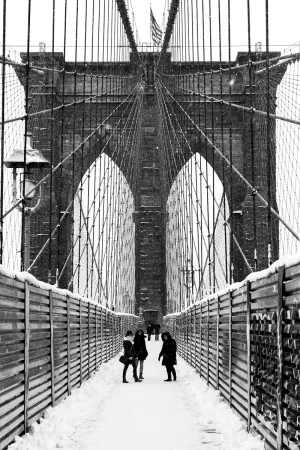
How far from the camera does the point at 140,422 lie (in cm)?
592

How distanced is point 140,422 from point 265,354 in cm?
209

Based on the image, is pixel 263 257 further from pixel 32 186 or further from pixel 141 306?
pixel 32 186

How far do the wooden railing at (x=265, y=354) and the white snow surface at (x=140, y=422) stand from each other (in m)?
0.18

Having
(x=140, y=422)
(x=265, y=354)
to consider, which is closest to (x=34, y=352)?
(x=140, y=422)

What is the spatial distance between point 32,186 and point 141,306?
22.0 metres

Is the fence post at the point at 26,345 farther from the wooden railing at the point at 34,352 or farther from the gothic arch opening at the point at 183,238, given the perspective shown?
the gothic arch opening at the point at 183,238

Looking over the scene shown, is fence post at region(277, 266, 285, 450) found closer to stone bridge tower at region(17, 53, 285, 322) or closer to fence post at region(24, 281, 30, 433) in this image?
fence post at region(24, 281, 30, 433)

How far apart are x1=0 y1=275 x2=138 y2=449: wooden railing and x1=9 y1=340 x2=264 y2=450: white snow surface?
120mm

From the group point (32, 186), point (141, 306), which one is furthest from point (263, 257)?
point (32, 186)

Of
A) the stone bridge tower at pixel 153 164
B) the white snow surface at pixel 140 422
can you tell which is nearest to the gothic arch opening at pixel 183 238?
the stone bridge tower at pixel 153 164

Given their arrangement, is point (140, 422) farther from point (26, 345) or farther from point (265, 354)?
point (265, 354)

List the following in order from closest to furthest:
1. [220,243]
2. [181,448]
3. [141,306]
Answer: [181,448] → [141,306] → [220,243]

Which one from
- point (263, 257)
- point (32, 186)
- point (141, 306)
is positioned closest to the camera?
point (32, 186)

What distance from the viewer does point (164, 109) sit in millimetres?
30406
